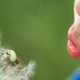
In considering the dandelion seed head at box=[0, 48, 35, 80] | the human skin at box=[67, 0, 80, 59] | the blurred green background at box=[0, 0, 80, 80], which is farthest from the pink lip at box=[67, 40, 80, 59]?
the blurred green background at box=[0, 0, 80, 80]

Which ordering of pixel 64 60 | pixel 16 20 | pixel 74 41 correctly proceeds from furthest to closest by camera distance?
pixel 16 20 < pixel 64 60 < pixel 74 41

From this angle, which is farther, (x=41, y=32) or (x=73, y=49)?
(x=41, y=32)

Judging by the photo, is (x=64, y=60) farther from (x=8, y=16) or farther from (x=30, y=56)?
(x=8, y=16)

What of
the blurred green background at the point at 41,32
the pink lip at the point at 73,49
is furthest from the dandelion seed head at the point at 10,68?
the blurred green background at the point at 41,32

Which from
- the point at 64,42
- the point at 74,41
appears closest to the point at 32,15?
the point at 64,42

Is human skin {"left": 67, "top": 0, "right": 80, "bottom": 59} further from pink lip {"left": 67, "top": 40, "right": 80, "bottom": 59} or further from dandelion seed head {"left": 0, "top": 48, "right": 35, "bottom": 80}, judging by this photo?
dandelion seed head {"left": 0, "top": 48, "right": 35, "bottom": 80}

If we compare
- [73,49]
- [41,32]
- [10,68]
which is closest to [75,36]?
[73,49]

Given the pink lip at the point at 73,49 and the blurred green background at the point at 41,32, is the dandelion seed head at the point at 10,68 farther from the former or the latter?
the blurred green background at the point at 41,32

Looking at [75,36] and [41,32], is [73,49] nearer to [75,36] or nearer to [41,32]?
[75,36]
